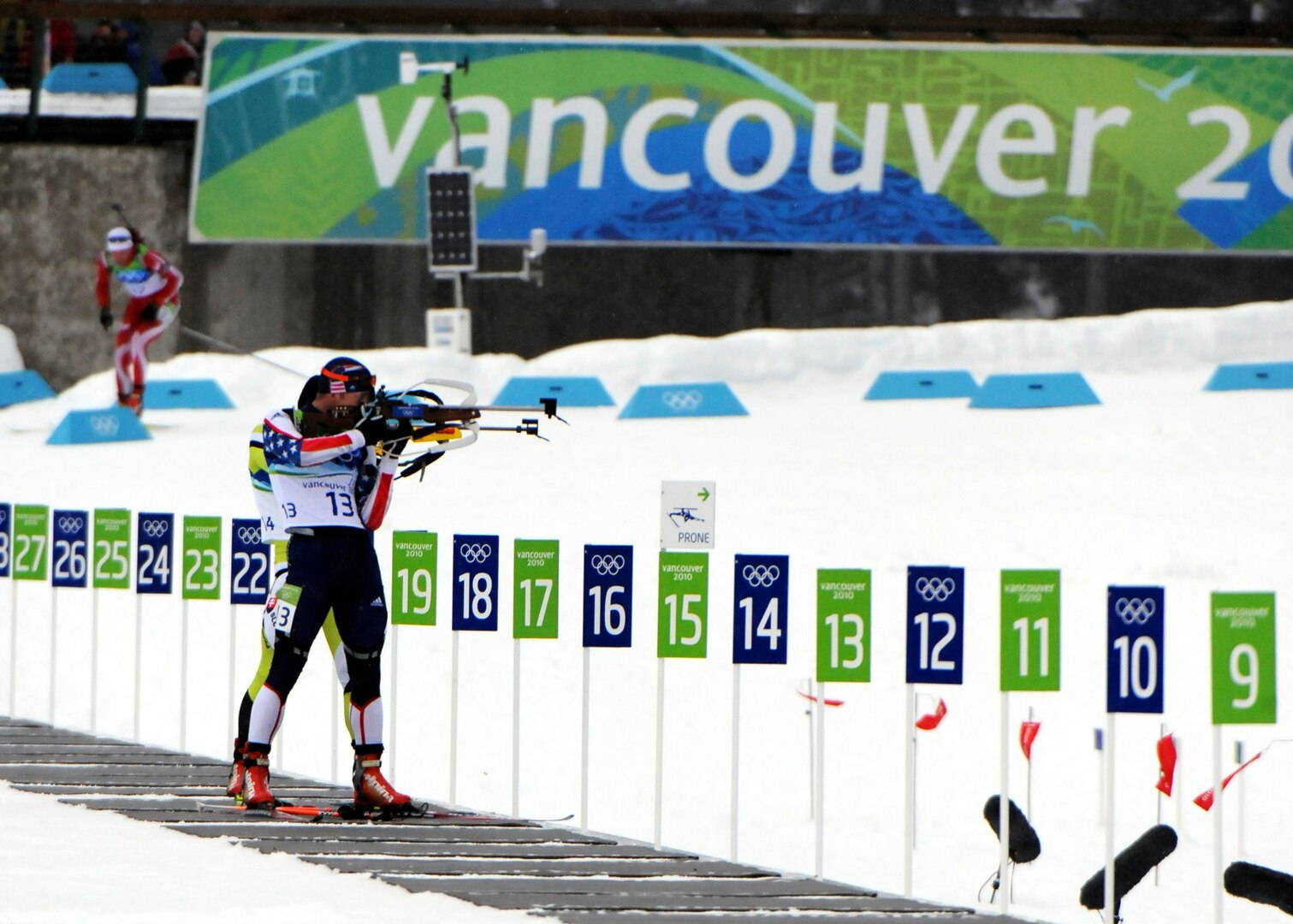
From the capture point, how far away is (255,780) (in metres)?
8.05

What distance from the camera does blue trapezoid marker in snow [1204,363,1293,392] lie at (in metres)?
19.1

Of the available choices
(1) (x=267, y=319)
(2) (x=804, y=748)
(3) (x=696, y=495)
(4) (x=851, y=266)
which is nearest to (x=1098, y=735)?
→ (2) (x=804, y=748)

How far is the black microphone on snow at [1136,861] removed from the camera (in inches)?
310

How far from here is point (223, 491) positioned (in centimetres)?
1625

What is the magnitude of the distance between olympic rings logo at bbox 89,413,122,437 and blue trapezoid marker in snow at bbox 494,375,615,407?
3508mm

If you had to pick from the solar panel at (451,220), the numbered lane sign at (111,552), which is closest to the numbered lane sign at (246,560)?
the numbered lane sign at (111,552)

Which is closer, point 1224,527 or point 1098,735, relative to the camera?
point 1098,735

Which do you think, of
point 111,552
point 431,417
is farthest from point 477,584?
point 111,552

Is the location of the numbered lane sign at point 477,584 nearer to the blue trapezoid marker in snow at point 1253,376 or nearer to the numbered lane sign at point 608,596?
the numbered lane sign at point 608,596

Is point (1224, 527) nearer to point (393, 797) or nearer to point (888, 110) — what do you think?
point (393, 797)

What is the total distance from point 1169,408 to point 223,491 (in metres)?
8.23

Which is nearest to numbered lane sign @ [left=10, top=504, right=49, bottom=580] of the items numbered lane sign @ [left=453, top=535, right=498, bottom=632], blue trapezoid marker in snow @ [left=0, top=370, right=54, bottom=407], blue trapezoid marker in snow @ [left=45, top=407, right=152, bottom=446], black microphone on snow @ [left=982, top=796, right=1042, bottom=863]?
numbered lane sign @ [left=453, top=535, right=498, bottom=632]

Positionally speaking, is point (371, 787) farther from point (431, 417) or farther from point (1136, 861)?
point (1136, 861)

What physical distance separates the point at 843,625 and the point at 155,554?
13.2 ft
